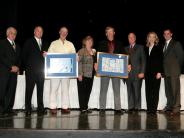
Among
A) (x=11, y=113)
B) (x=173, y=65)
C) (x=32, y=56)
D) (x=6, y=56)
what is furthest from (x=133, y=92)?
(x=6, y=56)

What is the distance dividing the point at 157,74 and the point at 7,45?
268 cm

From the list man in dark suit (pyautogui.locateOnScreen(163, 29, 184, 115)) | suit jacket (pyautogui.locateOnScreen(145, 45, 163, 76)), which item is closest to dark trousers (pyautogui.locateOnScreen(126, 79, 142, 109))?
suit jacket (pyautogui.locateOnScreen(145, 45, 163, 76))

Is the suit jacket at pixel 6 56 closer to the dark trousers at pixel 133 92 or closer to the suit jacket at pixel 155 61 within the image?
the dark trousers at pixel 133 92

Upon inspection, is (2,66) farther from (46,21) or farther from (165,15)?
(165,15)

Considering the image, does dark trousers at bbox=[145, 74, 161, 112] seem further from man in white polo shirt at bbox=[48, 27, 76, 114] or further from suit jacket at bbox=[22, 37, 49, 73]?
suit jacket at bbox=[22, 37, 49, 73]

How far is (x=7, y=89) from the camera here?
21.5 ft

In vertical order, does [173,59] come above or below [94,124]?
above

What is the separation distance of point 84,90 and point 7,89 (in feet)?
4.41

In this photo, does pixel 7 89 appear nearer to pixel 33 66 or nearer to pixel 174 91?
pixel 33 66

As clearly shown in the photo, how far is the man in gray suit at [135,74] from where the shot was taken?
697 cm

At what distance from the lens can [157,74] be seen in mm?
6910

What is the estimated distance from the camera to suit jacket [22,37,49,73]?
6.60m

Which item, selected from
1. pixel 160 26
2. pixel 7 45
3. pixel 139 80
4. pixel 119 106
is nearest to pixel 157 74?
pixel 139 80

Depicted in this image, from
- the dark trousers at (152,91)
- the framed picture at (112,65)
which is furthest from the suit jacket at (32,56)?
the dark trousers at (152,91)
